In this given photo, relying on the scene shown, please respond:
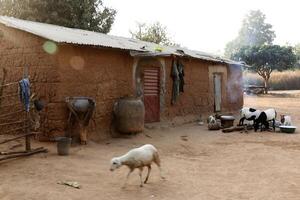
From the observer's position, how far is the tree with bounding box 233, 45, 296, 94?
1689 inches

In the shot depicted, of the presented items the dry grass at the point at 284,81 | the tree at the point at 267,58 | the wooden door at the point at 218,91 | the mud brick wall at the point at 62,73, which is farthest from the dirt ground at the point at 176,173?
the dry grass at the point at 284,81

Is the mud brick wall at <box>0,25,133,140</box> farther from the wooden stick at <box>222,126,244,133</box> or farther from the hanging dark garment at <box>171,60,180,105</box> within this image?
the wooden stick at <box>222,126,244,133</box>

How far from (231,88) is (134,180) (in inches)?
575

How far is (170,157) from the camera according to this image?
394 inches

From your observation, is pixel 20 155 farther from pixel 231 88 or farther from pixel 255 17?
pixel 255 17

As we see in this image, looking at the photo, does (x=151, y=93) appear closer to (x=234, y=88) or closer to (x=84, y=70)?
(x=84, y=70)

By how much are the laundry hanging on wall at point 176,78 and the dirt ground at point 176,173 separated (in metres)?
3.66

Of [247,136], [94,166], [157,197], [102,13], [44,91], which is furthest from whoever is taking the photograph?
[102,13]

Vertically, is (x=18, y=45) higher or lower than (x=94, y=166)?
higher

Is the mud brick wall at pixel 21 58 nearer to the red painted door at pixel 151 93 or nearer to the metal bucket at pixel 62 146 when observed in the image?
the metal bucket at pixel 62 146

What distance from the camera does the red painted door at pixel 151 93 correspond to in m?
14.4

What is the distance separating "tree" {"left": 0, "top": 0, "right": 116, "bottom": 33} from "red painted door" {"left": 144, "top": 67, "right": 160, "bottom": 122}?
12819 mm

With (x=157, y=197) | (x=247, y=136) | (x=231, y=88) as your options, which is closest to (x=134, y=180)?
(x=157, y=197)

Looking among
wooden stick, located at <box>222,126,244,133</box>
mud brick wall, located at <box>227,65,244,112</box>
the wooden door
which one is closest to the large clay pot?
wooden stick, located at <box>222,126,244,133</box>
